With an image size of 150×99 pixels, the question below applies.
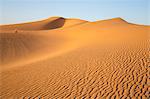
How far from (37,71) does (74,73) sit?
7.85 feet

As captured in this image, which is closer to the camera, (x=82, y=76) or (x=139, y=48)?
(x=82, y=76)

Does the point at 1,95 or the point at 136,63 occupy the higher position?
the point at 136,63

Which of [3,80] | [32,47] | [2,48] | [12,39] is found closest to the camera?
[3,80]

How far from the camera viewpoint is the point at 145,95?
6.32 meters

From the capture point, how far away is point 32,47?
1877 centimetres

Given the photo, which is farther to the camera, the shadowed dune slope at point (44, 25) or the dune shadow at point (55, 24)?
the dune shadow at point (55, 24)

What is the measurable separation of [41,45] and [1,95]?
1234cm

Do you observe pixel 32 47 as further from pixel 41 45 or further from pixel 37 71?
pixel 37 71

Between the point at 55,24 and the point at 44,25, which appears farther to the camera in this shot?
the point at 55,24

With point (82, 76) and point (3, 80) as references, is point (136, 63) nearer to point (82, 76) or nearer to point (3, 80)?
point (82, 76)

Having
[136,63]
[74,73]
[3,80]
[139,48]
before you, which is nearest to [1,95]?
[3,80]

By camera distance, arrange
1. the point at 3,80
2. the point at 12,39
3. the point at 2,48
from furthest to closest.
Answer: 1. the point at 12,39
2. the point at 2,48
3. the point at 3,80

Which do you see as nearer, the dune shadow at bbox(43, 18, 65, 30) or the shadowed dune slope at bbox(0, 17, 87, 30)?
the shadowed dune slope at bbox(0, 17, 87, 30)

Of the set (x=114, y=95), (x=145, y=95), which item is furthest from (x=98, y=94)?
(x=145, y=95)
